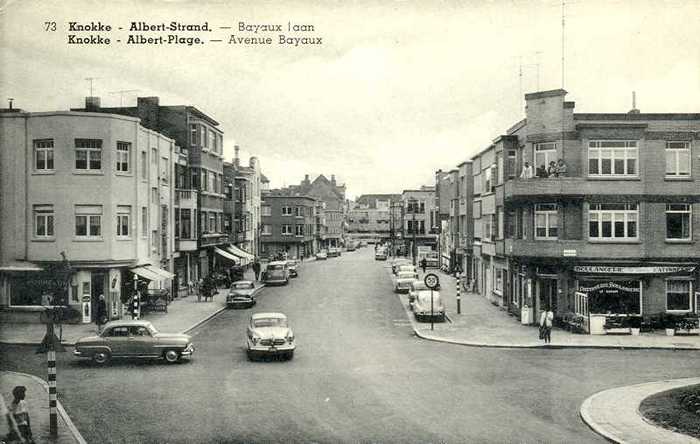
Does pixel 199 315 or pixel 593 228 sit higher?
pixel 593 228

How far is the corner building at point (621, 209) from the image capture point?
31344 millimetres

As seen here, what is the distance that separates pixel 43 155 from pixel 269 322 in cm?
1107

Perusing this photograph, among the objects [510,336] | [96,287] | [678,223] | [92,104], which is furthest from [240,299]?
[678,223]

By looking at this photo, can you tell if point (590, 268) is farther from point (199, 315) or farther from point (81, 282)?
point (81, 282)

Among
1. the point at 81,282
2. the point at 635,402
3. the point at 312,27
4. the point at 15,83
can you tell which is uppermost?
the point at 312,27

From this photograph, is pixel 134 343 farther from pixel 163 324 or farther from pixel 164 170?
pixel 164 170

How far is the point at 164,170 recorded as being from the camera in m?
39.7

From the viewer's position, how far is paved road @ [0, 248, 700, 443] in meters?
15.5

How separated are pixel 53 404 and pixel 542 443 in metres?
A: 11.6

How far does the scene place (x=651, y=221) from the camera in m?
31.6

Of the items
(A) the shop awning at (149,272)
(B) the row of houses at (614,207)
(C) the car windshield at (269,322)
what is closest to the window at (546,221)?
(B) the row of houses at (614,207)

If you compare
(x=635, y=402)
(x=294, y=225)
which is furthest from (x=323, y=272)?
(x=635, y=402)

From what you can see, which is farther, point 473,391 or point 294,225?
point 294,225

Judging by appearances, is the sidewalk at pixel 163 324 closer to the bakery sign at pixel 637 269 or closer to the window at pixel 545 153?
the window at pixel 545 153
